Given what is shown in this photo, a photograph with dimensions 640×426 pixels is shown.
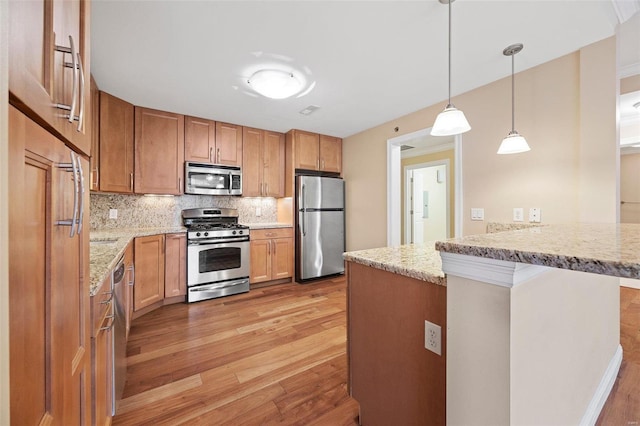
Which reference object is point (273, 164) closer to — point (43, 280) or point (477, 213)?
point (477, 213)

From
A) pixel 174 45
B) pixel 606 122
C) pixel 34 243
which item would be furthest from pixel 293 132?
pixel 34 243

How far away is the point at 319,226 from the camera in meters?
4.17

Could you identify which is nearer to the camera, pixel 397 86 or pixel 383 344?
pixel 383 344

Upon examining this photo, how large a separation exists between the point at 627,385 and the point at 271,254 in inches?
137

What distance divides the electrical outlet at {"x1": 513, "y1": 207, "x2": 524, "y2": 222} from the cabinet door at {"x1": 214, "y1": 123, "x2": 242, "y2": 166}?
3.39m

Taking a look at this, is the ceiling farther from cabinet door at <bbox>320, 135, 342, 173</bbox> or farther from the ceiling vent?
cabinet door at <bbox>320, 135, 342, 173</bbox>

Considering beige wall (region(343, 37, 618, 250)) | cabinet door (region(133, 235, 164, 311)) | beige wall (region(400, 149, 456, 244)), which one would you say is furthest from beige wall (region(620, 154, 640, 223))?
cabinet door (region(133, 235, 164, 311))

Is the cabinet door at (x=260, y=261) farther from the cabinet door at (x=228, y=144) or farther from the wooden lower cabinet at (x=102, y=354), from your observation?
the wooden lower cabinet at (x=102, y=354)

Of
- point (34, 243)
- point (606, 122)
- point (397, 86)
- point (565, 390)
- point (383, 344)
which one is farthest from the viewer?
point (397, 86)

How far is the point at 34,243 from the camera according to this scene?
19.9 inches

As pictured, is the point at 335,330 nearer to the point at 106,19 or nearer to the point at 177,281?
the point at 177,281

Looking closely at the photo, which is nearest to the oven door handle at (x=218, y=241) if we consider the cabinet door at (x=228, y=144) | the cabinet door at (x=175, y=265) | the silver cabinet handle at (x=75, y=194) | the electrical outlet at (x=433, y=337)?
the cabinet door at (x=175, y=265)

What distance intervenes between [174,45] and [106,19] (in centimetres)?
40

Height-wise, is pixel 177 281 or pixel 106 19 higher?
pixel 106 19
